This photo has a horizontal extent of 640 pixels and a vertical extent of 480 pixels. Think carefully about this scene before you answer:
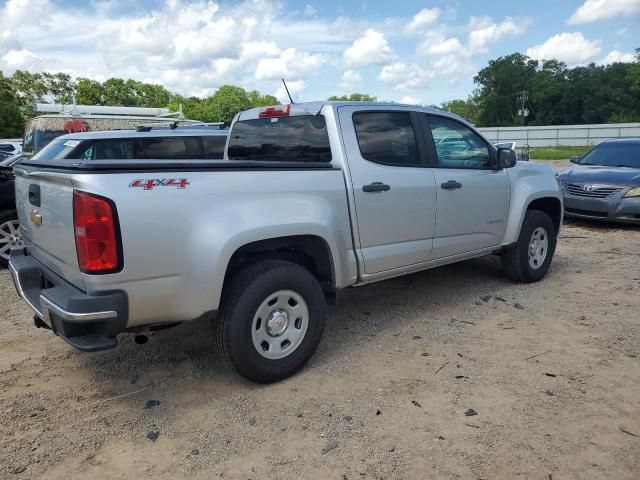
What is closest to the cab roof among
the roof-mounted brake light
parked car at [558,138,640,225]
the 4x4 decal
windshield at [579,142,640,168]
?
the roof-mounted brake light

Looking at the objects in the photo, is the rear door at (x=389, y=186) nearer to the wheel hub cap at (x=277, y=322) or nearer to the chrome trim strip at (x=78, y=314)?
the wheel hub cap at (x=277, y=322)

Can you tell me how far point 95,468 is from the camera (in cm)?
279

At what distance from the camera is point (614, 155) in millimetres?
10141

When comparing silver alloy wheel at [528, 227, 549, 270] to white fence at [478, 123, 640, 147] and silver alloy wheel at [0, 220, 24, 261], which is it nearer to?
silver alloy wheel at [0, 220, 24, 261]

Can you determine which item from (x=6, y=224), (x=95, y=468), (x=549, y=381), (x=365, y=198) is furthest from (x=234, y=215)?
(x=6, y=224)

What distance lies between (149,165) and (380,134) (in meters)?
1.98

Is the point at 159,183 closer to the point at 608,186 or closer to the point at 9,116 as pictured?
the point at 608,186

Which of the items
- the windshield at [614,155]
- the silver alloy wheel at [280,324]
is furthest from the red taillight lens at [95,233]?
the windshield at [614,155]

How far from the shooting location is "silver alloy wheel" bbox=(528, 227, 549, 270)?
5.82m

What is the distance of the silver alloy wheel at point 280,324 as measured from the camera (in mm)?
3494

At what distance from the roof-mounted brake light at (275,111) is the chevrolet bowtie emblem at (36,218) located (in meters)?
1.98

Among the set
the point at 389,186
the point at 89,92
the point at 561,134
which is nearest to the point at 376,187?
the point at 389,186

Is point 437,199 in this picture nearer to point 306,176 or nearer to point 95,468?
point 306,176

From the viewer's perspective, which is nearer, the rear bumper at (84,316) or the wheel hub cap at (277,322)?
the rear bumper at (84,316)
